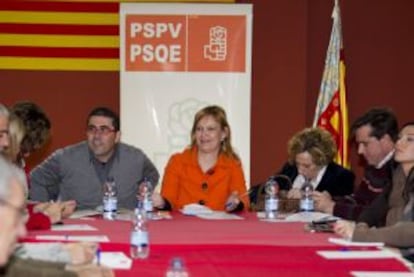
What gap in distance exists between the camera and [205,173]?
17.2ft

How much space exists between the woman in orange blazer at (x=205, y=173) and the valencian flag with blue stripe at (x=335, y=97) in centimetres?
189

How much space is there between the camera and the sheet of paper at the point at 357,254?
3.30 meters

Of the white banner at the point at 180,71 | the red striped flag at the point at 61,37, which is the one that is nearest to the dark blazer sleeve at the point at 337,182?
the white banner at the point at 180,71

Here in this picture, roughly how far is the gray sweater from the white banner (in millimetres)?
1342

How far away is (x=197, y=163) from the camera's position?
5277 mm

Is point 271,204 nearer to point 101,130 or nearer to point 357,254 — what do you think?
point 101,130

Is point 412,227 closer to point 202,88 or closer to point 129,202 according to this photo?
point 129,202

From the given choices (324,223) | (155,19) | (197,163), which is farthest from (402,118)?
(324,223)

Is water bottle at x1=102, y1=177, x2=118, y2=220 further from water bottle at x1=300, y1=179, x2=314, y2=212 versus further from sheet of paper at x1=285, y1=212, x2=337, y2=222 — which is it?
water bottle at x1=300, y1=179, x2=314, y2=212

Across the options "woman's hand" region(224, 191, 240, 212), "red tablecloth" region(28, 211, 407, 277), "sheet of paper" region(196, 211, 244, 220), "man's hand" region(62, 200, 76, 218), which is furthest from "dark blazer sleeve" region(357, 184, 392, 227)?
"man's hand" region(62, 200, 76, 218)

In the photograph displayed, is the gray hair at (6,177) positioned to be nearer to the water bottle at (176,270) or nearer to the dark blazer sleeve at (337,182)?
the water bottle at (176,270)

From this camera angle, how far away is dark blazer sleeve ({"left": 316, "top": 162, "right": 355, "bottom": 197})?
217 inches

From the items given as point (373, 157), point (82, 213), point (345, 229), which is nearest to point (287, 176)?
point (373, 157)

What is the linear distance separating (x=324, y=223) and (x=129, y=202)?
65.6 inches
